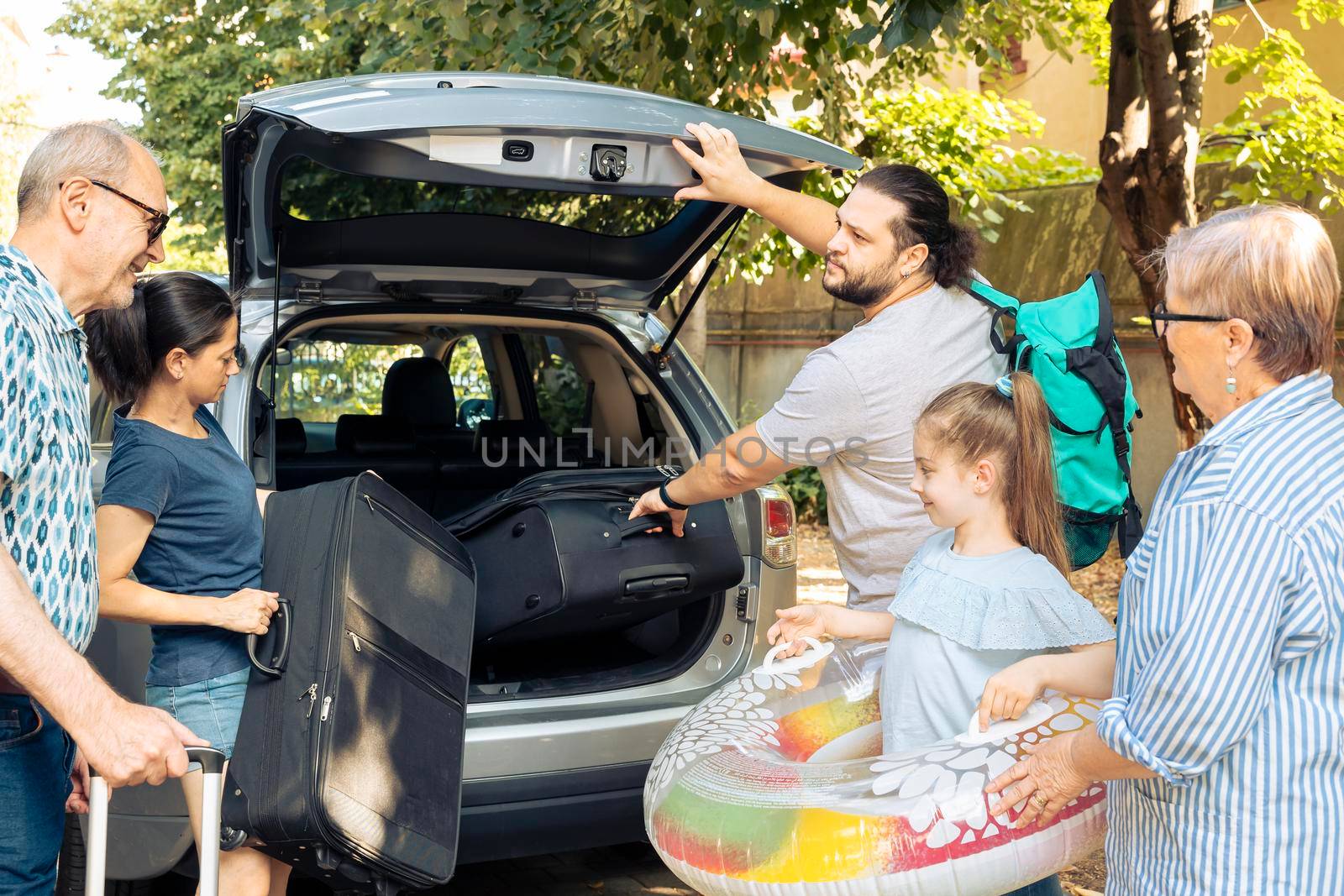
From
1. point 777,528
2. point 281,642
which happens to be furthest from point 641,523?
point 281,642

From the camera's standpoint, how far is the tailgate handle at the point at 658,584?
316 centimetres

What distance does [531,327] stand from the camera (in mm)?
3846

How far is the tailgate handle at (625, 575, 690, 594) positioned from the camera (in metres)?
3.16

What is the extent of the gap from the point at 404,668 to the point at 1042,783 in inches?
52.4

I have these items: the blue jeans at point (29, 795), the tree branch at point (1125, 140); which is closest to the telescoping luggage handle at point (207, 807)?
the blue jeans at point (29, 795)

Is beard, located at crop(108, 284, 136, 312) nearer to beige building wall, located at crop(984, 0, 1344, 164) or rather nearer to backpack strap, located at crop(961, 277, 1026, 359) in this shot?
backpack strap, located at crop(961, 277, 1026, 359)

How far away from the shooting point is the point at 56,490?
1.79 metres

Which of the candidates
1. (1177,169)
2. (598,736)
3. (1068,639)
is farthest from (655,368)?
(1177,169)

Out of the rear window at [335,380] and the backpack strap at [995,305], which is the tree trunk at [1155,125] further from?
the rear window at [335,380]

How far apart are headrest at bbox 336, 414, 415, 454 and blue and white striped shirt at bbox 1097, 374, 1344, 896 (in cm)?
330

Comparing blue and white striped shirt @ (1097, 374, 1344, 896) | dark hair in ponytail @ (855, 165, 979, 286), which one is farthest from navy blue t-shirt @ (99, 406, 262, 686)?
blue and white striped shirt @ (1097, 374, 1344, 896)

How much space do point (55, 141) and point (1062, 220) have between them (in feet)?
25.9

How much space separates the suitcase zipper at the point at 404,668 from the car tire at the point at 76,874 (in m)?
0.93

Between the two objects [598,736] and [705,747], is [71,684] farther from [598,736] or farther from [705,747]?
[598,736]
